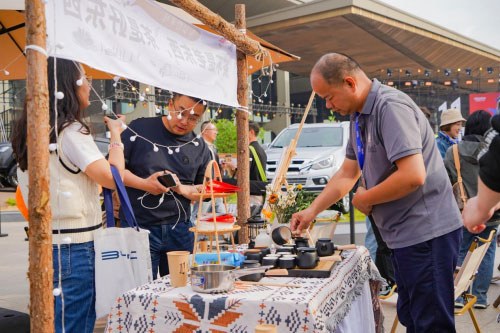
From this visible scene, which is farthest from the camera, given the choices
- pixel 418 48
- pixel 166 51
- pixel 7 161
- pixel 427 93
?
pixel 427 93

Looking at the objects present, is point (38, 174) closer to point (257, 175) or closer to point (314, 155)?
point (257, 175)

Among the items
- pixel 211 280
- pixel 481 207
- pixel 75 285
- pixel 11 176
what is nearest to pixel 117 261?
pixel 75 285

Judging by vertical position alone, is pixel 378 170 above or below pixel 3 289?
above

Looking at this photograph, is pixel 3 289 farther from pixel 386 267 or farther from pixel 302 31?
pixel 302 31

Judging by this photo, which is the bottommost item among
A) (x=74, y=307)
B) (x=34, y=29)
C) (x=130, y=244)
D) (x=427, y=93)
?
(x=74, y=307)

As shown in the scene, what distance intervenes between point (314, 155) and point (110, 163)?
9.49 metres

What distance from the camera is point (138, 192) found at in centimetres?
366

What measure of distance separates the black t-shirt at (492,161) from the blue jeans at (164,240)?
2.27 m

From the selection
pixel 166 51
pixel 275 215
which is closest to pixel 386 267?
pixel 275 215

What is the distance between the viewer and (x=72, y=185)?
257cm

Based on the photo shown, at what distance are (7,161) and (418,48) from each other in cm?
2314

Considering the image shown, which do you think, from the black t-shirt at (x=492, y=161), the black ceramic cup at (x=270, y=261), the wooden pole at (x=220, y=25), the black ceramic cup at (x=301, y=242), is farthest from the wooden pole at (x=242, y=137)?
the black t-shirt at (x=492, y=161)

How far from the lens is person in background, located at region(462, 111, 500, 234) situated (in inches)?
69.9

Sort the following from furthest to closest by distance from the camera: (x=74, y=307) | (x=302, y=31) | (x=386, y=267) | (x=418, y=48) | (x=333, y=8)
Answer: (x=418, y=48), (x=302, y=31), (x=333, y=8), (x=386, y=267), (x=74, y=307)
